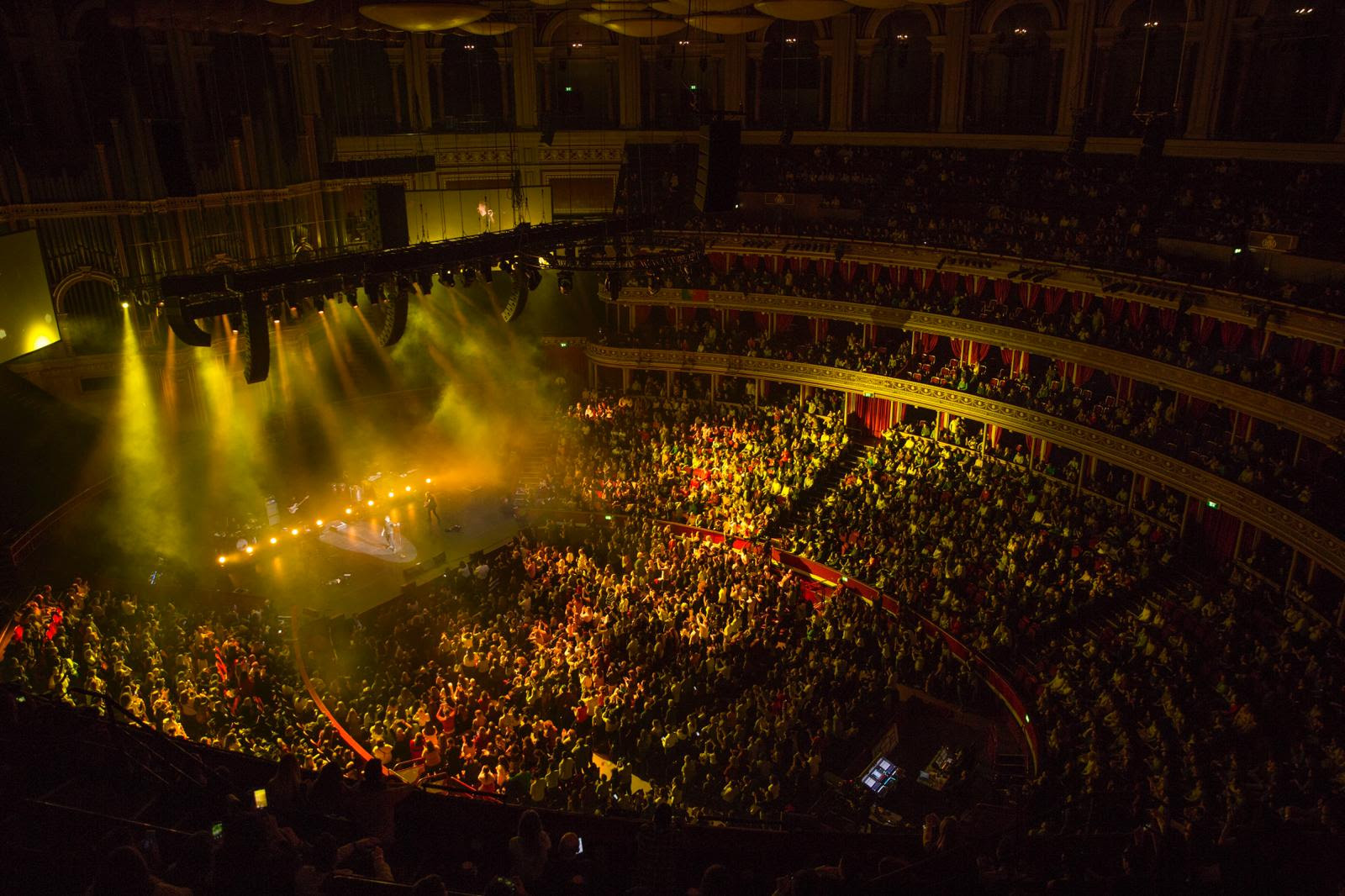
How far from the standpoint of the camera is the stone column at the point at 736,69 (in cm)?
3136

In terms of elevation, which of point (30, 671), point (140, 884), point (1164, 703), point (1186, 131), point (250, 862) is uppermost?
point (1186, 131)

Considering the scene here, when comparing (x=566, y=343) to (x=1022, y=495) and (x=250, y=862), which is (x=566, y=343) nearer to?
(x=1022, y=495)

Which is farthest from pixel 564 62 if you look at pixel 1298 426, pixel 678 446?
pixel 1298 426

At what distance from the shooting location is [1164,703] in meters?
15.3

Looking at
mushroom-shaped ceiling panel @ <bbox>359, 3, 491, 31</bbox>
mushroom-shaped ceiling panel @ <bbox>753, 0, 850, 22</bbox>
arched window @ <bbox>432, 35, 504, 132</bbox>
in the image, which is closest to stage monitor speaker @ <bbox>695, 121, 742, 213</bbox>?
mushroom-shaped ceiling panel @ <bbox>753, 0, 850, 22</bbox>

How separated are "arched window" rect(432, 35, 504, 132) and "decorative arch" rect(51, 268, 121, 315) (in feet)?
39.0

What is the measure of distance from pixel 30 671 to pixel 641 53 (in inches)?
997

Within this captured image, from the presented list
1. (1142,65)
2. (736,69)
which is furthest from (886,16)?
(1142,65)

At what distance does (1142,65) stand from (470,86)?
20.0 m

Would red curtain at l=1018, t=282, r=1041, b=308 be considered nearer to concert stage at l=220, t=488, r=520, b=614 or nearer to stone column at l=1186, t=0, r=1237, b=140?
stone column at l=1186, t=0, r=1237, b=140

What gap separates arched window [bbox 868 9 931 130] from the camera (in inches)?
1150

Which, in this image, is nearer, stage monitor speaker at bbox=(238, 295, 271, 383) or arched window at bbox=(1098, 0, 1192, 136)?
stage monitor speaker at bbox=(238, 295, 271, 383)

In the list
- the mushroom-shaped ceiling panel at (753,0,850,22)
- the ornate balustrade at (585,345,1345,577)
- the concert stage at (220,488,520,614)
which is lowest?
the concert stage at (220,488,520,614)

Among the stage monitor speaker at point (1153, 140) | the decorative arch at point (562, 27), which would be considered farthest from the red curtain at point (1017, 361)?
the decorative arch at point (562, 27)
